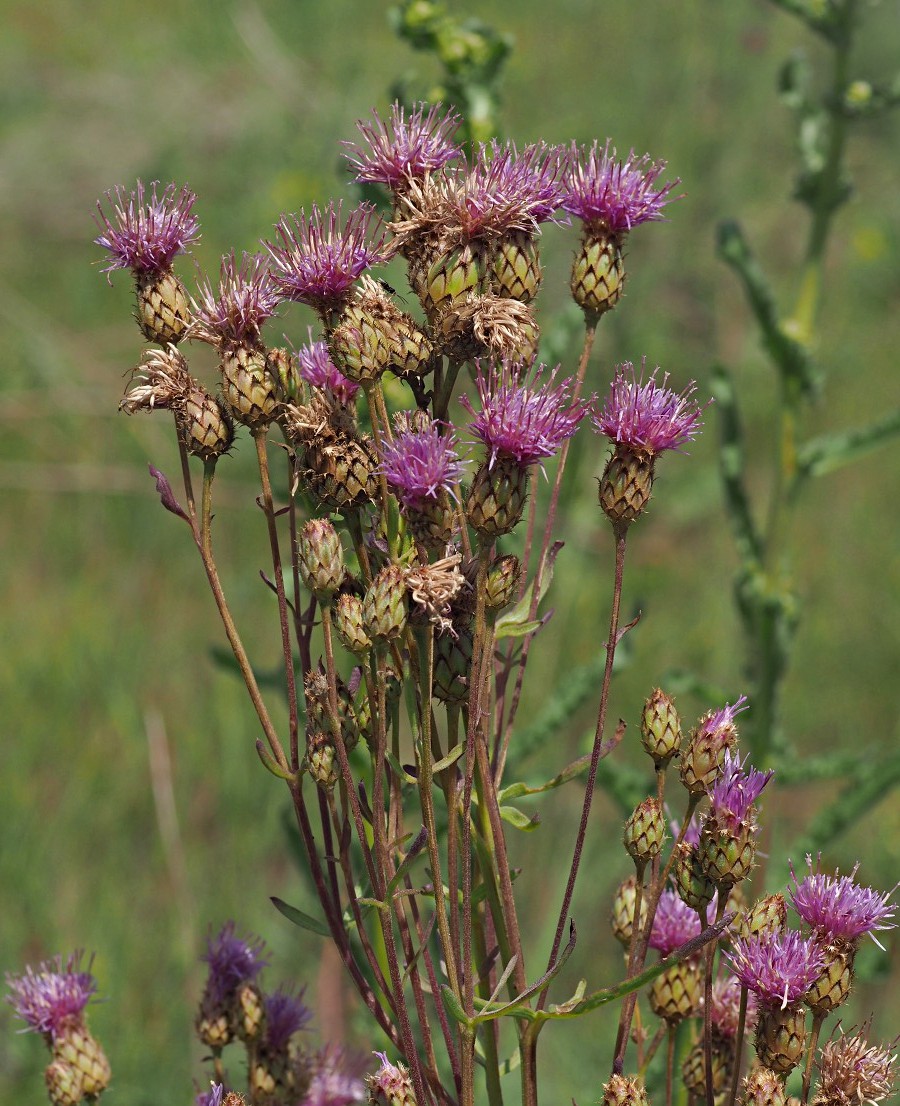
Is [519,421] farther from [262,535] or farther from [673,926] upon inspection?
[262,535]

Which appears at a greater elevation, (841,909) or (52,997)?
(841,909)

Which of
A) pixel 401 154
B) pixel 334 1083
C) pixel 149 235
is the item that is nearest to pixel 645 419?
pixel 401 154

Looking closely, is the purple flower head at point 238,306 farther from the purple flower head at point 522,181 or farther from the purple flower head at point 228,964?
the purple flower head at point 228,964

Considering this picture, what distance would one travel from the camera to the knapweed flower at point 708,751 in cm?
180

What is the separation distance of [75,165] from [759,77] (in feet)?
22.0

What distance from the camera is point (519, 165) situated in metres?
1.86

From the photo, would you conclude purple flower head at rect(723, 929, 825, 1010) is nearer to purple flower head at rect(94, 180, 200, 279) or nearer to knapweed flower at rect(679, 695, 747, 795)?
knapweed flower at rect(679, 695, 747, 795)

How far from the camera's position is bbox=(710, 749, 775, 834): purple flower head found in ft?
5.67

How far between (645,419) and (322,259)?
1.71ft

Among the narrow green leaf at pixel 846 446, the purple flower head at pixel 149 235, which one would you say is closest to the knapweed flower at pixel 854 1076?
the purple flower head at pixel 149 235

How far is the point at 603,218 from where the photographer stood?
2.05 meters

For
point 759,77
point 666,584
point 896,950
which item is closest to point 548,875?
point 896,950

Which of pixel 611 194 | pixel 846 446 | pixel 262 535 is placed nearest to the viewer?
pixel 611 194

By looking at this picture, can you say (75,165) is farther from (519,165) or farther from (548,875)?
(519,165)
